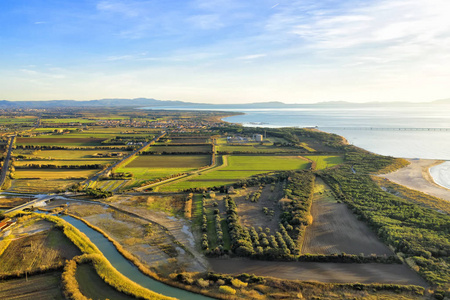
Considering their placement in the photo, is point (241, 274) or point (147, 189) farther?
point (147, 189)

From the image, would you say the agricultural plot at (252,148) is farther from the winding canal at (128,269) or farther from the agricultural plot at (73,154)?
the winding canal at (128,269)

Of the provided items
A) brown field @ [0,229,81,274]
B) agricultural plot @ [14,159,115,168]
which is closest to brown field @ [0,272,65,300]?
brown field @ [0,229,81,274]

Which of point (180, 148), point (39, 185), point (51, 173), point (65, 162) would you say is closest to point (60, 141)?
point (65, 162)

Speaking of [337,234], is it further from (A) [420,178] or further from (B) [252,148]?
(B) [252,148]

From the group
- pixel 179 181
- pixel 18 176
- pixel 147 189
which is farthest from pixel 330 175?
pixel 18 176

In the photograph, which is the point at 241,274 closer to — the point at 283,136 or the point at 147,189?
the point at 147,189

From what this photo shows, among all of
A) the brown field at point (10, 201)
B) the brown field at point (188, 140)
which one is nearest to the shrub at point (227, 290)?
the brown field at point (10, 201)

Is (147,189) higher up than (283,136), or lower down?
lower down
